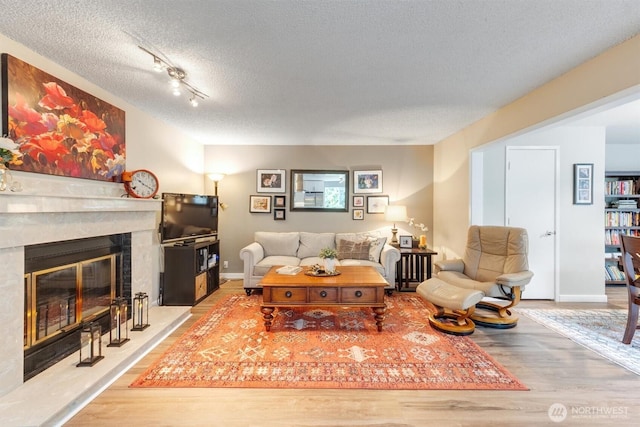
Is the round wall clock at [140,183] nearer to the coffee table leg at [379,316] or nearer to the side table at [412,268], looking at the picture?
the coffee table leg at [379,316]

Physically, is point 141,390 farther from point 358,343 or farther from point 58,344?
point 358,343

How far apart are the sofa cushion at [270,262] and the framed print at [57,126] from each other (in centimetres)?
199

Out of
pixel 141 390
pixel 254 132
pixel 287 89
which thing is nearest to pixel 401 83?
pixel 287 89

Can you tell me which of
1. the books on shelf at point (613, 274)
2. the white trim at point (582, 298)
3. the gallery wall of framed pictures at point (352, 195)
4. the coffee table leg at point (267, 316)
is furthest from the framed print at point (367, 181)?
the books on shelf at point (613, 274)

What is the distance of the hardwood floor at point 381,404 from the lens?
167 centimetres

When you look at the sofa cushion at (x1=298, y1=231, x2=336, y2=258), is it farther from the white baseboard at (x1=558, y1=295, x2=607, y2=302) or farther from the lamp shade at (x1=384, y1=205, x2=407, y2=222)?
the white baseboard at (x1=558, y1=295, x2=607, y2=302)

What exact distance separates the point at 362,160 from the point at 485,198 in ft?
6.71

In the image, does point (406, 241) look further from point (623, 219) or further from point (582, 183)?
point (623, 219)

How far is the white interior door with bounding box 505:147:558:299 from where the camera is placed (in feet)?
12.3

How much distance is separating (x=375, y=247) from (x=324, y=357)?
223cm

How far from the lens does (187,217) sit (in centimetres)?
378

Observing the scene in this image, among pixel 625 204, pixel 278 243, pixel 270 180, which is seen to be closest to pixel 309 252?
pixel 278 243

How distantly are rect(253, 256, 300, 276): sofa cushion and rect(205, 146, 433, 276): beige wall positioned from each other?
78 cm

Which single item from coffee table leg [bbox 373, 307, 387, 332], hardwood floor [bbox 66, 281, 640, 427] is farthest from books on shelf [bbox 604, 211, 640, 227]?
coffee table leg [bbox 373, 307, 387, 332]
